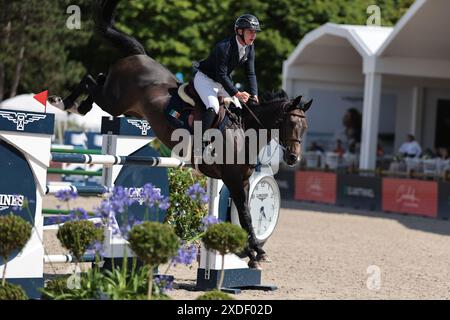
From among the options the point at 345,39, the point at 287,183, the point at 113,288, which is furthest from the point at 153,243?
the point at 345,39

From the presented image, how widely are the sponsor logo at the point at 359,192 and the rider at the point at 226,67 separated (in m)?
13.7

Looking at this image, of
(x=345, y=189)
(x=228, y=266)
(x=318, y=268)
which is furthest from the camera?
(x=345, y=189)

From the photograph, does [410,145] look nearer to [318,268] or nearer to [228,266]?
[318,268]

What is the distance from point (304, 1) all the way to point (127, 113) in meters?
26.4

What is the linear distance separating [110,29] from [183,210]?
1.94 m

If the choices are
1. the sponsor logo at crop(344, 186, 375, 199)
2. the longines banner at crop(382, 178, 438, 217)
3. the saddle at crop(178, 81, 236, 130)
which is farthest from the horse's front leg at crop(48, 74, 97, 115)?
the sponsor logo at crop(344, 186, 375, 199)

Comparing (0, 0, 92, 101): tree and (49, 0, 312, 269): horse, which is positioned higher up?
(0, 0, 92, 101): tree

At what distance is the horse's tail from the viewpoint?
945cm

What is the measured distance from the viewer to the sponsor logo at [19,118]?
Result: 696 cm

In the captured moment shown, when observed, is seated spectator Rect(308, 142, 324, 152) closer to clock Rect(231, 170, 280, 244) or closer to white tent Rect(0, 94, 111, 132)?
white tent Rect(0, 94, 111, 132)

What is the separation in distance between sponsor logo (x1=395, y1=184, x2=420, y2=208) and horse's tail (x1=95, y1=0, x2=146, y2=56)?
40.9ft

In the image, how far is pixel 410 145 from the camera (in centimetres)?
2419

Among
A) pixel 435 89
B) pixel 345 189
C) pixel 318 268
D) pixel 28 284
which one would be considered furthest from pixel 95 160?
pixel 435 89

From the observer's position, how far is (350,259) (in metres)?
12.0
